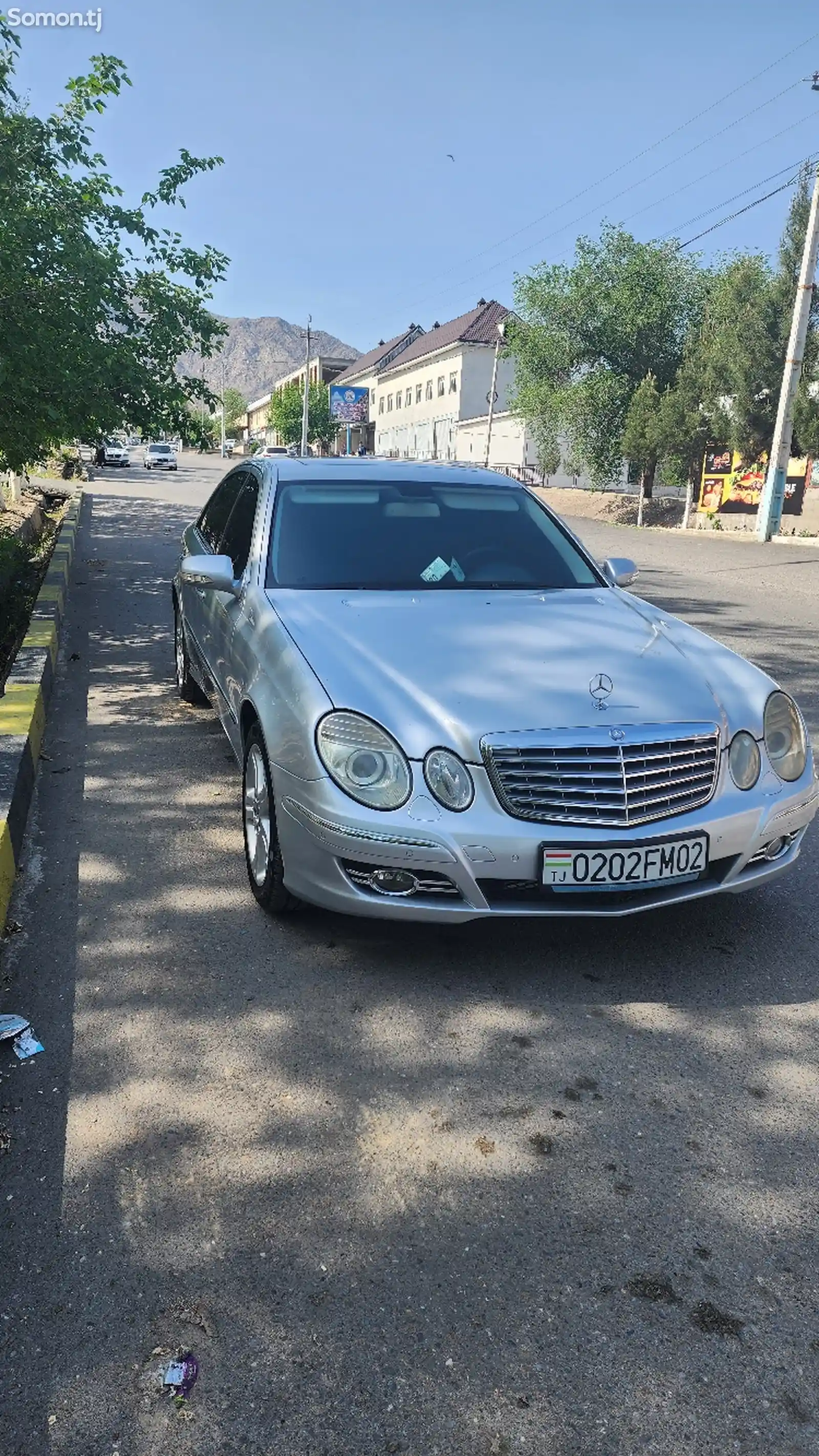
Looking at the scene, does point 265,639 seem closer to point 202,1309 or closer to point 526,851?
point 526,851

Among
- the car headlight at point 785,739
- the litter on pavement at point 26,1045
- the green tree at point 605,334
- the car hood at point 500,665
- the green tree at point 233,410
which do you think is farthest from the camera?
the green tree at point 233,410

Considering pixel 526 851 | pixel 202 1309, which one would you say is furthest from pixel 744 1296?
pixel 526 851

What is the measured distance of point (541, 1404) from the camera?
1870 mm

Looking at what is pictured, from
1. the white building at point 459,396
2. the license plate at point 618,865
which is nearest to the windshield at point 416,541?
the license plate at point 618,865

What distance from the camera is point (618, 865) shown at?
3150 mm

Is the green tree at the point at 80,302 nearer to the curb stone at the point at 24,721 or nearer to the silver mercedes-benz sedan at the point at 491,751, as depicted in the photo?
the curb stone at the point at 24,721

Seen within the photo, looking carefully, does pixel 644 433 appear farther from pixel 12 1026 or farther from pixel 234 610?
pixel 12 1026

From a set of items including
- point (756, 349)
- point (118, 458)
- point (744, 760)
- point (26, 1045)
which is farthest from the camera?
point (118, 458)

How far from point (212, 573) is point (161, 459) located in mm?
55260

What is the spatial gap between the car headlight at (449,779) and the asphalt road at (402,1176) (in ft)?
2.09

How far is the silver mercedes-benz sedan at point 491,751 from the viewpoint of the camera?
3.14 m

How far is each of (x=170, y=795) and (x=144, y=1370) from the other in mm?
3447

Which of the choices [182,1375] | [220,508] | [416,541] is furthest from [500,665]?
[220,508]

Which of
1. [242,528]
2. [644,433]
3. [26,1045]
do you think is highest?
[644,433]
